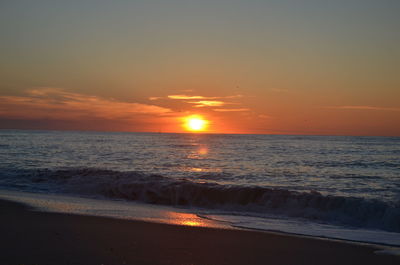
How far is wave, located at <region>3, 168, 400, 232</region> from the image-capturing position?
12568mm

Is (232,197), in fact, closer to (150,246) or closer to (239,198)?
(239,198)

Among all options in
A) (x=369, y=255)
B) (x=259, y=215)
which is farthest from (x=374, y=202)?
(x=369, y=255)

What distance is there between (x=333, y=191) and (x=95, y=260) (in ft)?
42.7

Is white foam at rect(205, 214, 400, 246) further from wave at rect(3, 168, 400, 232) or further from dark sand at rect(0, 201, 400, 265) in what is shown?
wave at rect(3, 168, 400, 232)

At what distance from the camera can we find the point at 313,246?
773 centimetres

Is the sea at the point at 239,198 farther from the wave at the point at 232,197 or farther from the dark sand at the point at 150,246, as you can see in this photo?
the dark sand at the point at 150,246

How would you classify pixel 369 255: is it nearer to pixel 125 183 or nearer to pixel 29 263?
pixel 29 263

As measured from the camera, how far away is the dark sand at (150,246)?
6188mm

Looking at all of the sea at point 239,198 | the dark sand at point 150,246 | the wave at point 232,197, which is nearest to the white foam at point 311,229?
the sea at point 239,198

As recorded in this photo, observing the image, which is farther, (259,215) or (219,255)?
(259,215)

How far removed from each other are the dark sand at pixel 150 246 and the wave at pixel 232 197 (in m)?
4.83

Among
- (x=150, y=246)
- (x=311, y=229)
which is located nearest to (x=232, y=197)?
(x=311, y=229)

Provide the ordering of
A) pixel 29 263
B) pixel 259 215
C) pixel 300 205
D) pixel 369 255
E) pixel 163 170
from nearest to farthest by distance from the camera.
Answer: pixel 29 263
pixel 369 255
pixel 259 215
pixel 300 205
pixel 163 170

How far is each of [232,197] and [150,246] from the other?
8.53 meters
